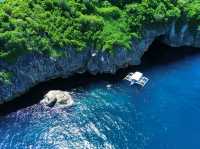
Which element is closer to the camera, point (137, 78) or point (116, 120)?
point (116, 120)

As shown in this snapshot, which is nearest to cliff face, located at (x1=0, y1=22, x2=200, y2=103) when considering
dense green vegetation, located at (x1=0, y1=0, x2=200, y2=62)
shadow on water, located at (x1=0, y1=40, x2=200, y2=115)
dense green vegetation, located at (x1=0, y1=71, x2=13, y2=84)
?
dense green vegetation, located at (x1=0, y1=71, x2=13, y2=84)

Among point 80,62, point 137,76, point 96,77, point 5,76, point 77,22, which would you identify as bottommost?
point 96,77

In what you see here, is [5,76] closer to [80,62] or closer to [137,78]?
[80,62]

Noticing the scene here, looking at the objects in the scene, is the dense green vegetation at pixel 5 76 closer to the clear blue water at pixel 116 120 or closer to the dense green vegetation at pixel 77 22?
the dense green vegetation at pixel 77 22

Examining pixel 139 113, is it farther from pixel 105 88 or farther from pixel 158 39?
pixel 158 39

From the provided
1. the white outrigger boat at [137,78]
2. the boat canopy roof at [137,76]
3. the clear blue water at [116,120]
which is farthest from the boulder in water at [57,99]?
the boat canopy roof at [137,76]

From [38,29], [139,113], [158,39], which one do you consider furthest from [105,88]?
[158,39]

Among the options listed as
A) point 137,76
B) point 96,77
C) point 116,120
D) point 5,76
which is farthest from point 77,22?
point 116,120

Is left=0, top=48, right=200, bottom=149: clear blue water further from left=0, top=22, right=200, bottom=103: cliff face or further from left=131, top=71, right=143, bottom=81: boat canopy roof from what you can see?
left=0, top=22, right=200, bottom=103: cliff face
